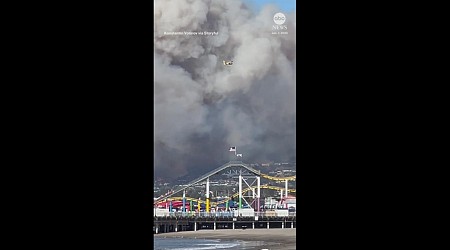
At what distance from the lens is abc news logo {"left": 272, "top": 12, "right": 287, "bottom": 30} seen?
93.4 inches

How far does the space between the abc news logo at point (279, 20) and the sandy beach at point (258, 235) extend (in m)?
0.74

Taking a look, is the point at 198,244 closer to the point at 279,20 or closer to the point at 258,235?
the point at 258,235

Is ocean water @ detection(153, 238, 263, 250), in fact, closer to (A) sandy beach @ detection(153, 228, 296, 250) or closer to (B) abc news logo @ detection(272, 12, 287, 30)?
(A) sandy beach @ detection(153, 228, 296, 250)

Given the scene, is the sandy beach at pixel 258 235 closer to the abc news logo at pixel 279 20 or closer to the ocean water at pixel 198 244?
the ocean water at pixel 198 244

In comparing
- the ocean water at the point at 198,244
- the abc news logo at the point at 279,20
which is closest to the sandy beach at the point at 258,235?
the ocean water at the point at 198,244

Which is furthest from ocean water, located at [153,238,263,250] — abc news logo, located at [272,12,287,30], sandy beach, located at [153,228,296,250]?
abc news logo, located at [272,12,287,30]

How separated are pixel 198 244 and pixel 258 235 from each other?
239 mm

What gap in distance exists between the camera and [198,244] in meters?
2.50

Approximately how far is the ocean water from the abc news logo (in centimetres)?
82

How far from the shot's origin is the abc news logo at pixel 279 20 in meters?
2.37
